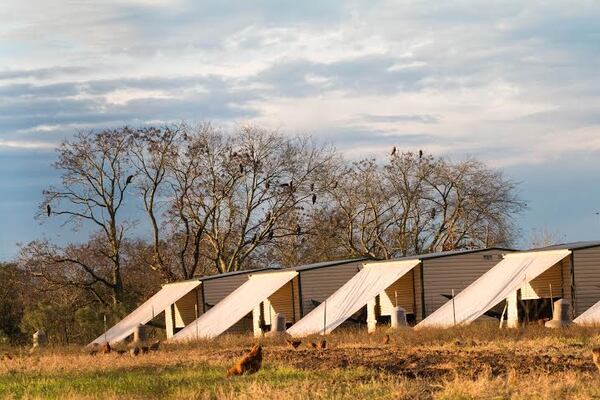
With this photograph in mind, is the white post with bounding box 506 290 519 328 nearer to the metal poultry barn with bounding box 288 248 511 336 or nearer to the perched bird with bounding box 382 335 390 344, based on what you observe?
the metal poultry barn with bounding box 288 248 511 336

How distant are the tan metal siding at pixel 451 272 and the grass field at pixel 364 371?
22.5ft

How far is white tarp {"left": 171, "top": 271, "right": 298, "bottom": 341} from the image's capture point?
125 ft

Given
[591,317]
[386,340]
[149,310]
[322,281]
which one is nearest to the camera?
[386,340]

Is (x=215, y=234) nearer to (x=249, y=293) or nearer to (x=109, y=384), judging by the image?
(x=249, y=293)

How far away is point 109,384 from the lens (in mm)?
17953

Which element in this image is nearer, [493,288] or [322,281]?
[493,288]

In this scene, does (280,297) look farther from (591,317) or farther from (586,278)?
(591,317)

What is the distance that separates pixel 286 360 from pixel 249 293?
1846 centimetres

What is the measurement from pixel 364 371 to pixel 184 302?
2765 centimetres

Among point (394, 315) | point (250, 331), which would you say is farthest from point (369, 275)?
point (250, 331)

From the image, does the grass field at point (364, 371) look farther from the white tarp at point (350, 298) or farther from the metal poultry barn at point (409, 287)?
the metal poultry barn at point (409, 287)

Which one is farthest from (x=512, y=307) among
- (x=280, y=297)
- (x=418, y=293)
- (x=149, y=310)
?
(x=149, y=310)

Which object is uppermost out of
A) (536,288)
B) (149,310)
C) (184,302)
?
(536,288)

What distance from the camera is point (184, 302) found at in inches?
1767
